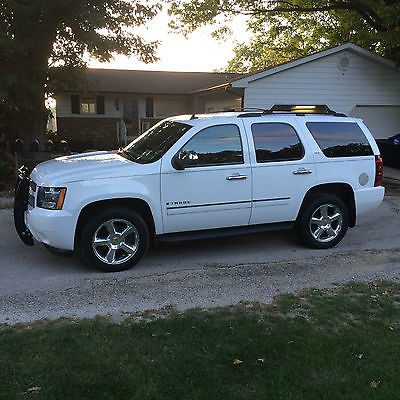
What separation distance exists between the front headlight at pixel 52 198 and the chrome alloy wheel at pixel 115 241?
541 millimetres

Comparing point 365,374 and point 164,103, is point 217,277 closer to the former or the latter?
point 365,374

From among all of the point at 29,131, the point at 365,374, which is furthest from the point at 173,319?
the point at 29,131

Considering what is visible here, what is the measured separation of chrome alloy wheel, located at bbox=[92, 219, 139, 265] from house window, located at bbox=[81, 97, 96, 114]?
20.1 m

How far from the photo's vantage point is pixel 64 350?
3385mm

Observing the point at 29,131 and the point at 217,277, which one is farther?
the point at 29,131

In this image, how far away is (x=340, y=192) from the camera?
21.5ft

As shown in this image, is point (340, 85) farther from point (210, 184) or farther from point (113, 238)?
point (113, 238)

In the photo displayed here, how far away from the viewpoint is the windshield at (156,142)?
5.61m

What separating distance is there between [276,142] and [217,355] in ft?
11.3

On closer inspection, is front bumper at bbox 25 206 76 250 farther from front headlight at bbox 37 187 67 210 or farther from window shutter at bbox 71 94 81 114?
window shutter at bbox 71 94 81 114

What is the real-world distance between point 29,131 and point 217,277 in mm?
9579

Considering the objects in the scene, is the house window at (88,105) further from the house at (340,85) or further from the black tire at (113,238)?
the black tire at (113,238)

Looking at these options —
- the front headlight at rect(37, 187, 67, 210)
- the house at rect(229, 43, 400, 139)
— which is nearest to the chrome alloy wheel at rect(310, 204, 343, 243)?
the front headlight at rect(37, 187, 67, 210)

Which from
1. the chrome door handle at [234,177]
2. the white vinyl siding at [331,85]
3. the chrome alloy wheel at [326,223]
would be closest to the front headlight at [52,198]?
the chrome door handle at [234,177]
